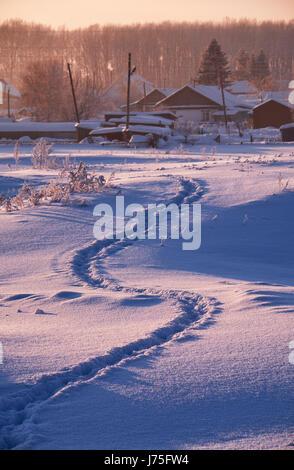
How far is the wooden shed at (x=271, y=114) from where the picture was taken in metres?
55.6

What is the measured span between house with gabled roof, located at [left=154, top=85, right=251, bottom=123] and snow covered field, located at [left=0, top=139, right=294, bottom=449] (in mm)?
55858

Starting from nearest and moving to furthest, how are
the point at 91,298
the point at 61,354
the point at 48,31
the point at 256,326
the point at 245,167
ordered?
the point at 61,354
the point at 256,326
the point at 91,298
the point at 245,167
the point at 48,31

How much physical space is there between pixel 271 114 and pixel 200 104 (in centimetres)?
1042

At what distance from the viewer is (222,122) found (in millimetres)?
63719

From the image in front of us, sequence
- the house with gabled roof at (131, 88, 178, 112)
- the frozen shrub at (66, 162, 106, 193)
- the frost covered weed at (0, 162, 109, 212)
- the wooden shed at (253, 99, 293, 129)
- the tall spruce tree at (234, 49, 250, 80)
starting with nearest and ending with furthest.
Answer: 1. the frost covered weed at (0, 162, 109, 212)
2. the frozen shrub at (66, 162, 106, 193)
3. the wooden shed at (253, 99, 293, 129)
4. the house with gabled roof at (131, 88, 178, 112)
5. the tall spruce tree at (234, 49, 250, 80)

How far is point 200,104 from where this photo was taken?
2516 inches

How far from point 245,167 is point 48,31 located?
165 meters

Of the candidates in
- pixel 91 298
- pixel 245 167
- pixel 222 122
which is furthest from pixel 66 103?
pixel 91 298

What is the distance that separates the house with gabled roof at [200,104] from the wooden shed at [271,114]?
6499 mm

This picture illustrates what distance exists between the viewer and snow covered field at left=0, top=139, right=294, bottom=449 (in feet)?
9.62

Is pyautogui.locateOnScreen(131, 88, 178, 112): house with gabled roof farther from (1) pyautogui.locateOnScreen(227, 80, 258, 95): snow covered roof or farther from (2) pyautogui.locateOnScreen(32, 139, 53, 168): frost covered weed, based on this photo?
(2) pyautogui.locateOnScreen(32, 139, 53, 168): frost covered weed

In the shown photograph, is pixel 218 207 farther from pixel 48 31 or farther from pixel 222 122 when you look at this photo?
pixel 48 31

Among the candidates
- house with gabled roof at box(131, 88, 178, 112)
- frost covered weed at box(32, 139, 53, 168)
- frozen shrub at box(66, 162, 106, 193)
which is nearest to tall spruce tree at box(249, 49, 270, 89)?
house with gabled roof at box(131, 88, 178, 112)

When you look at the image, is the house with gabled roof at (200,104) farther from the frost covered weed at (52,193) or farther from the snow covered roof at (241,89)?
the frost covered weed at (52,193)
